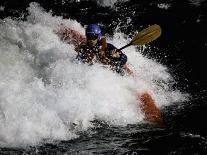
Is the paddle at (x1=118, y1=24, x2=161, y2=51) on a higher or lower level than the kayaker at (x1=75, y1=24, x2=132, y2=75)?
higher

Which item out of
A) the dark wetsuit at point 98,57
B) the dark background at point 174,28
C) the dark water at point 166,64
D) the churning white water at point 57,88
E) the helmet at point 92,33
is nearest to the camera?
the dark water at point 166,64

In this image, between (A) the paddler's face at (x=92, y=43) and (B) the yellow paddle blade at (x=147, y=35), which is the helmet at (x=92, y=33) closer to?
(A) the paddler's face at (x=92, y=43)

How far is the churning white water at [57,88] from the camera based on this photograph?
6.16 meters

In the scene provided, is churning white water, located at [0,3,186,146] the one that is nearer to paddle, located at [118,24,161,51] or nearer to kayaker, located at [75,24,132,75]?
kayaker, located at [75,24,132,75]

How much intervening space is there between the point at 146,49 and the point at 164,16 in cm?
197

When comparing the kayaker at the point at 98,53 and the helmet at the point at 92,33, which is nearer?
the kayaker at the point at 98,53

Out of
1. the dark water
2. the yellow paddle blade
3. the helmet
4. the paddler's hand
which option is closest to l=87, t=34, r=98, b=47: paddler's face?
the helmet

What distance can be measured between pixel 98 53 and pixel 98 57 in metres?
0.09

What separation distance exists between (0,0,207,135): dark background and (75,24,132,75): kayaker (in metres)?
1.39

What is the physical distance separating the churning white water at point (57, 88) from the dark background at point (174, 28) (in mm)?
392

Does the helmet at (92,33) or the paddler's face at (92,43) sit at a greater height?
the helmet at (92,33)

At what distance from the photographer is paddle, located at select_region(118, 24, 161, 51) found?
870 centimetres

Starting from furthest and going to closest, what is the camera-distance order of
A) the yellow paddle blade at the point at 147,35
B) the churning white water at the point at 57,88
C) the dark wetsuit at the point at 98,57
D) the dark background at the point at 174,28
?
the yellow paddle blade at the point at 147,35 < the dark wetsuit at the point at 98,57 < the dark background at the point at 174,28 < the churning white water at the point at 57,88

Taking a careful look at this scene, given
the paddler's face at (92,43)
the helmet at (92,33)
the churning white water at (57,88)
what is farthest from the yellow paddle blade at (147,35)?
the paddler's face at (92,43)
